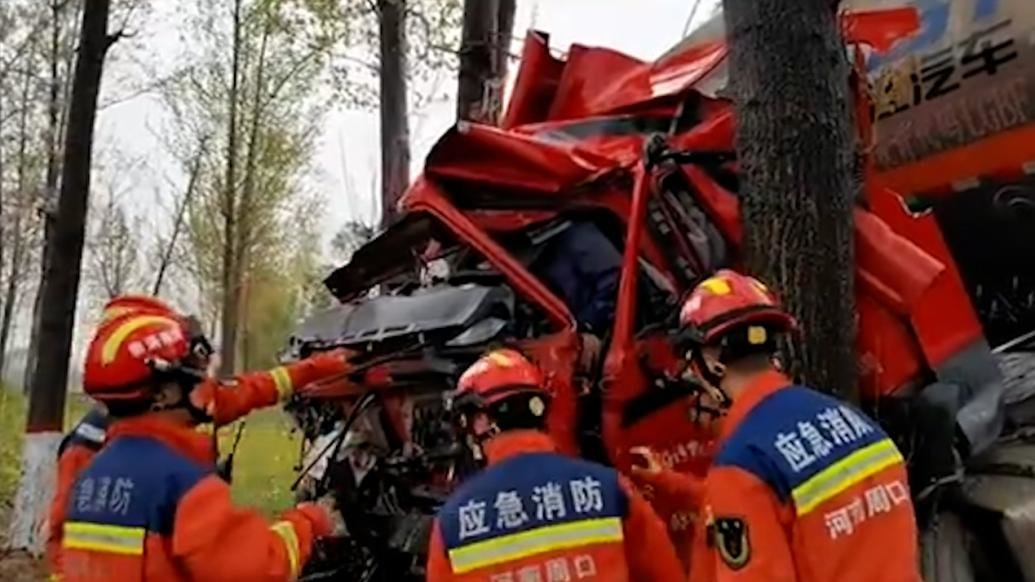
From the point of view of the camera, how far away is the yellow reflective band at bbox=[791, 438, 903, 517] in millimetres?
2719

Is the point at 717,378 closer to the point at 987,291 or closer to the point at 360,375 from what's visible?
the point at 360,375

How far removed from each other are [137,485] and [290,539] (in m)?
0.40

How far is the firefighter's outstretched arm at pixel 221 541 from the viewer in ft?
10.7

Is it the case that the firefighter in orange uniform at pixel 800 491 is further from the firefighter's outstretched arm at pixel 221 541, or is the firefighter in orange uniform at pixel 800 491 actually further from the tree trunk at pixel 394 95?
the tree trunk at pixel 394 95

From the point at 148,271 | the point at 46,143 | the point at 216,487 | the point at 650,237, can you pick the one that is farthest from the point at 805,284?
the point at 148,271

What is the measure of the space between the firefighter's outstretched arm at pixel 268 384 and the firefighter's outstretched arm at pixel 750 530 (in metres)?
1.76

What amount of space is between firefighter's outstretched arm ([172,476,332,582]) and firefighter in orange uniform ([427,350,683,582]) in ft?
1.31

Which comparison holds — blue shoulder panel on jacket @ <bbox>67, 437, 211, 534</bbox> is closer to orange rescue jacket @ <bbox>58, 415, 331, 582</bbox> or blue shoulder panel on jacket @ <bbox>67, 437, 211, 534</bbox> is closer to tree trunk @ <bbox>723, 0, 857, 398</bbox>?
orange rescue jacket @ <bbox>58, 415, 331, 582</bbox>

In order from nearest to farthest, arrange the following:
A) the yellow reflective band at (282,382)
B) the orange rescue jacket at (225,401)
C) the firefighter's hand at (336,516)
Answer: the orange rescue jacket at (225,401), the yellow reflective band at (282,382), the firefighter's hand at (336,516)

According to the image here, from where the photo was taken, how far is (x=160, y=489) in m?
3.33

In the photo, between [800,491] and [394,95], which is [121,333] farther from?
[394,95]

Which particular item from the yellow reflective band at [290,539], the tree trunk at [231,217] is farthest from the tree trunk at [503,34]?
the tree trunk at [231,217]

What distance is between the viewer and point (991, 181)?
5285mm

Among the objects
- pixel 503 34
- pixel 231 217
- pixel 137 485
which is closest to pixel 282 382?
pixel 137 485
